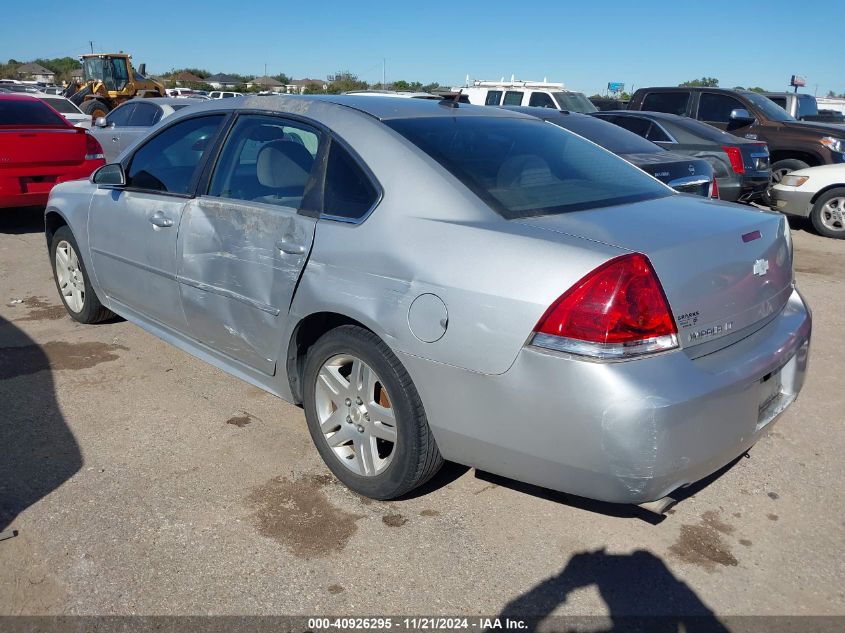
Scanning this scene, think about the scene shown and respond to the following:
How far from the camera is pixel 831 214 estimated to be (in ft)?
31.9

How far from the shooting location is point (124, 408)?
4.08m

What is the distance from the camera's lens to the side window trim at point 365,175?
119 inches

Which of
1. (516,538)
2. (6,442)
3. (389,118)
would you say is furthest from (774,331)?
(6,442)

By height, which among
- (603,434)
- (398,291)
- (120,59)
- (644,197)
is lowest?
(603,434)

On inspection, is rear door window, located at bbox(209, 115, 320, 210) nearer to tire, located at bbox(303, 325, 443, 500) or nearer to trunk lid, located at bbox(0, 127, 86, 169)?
tire, located at bbox(303, 325, 443, 500)

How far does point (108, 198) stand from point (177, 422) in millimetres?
1528

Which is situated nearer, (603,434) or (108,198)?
(603,434)

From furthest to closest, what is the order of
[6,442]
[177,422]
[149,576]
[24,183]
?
[24,183], [177,422], [6,442], [149,576]

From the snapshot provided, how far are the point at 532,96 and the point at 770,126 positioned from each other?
4.92 m

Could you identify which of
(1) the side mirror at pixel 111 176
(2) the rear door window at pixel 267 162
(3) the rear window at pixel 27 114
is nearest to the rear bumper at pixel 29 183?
(3) the rear window at pixel 27 114

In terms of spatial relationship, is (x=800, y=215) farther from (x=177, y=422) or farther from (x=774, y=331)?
(x=177, y=422)

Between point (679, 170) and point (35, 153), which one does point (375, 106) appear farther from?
point (35, 153)

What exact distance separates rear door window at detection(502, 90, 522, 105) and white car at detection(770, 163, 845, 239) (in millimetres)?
6544

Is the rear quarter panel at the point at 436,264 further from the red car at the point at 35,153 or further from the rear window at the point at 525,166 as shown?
the red car at the point at 35,153
